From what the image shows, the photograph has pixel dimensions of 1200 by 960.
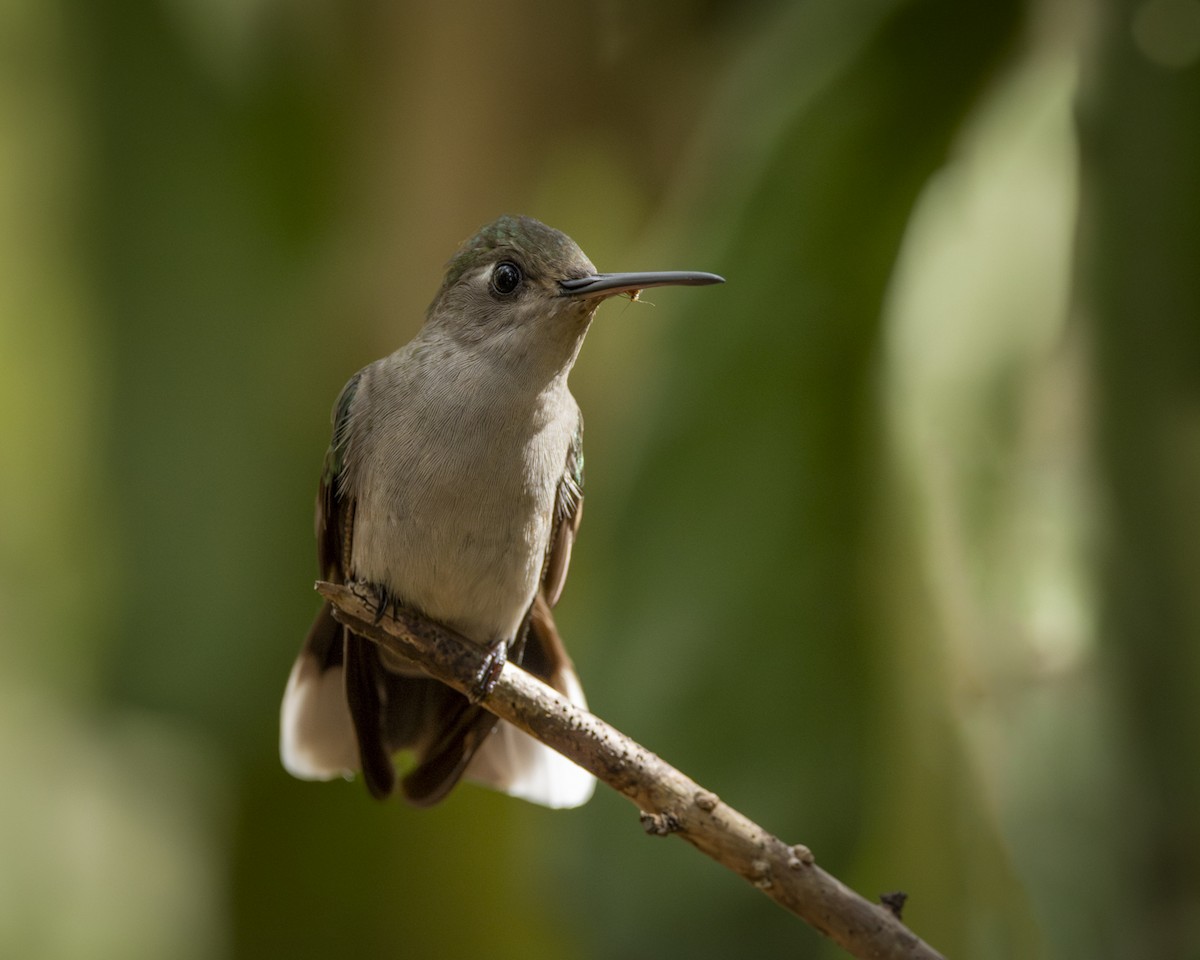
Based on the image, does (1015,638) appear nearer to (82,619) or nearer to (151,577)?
(151,577)

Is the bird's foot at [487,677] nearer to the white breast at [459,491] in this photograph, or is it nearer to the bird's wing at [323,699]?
the white breast at [459,491]

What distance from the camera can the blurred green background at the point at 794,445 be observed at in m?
2.24

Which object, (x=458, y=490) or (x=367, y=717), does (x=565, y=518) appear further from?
(x=367, y=717)

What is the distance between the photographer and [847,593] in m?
2.48

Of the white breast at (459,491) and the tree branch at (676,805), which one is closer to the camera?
the tree branch at (676,805)

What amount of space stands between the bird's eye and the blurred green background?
827mm

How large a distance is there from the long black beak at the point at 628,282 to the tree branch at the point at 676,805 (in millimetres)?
465

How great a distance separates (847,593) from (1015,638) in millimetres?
350

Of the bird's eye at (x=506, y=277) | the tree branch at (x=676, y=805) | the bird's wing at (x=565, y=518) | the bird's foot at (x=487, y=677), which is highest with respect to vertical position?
the bird's eye at (x=506, y=277)

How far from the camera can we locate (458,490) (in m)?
1.74

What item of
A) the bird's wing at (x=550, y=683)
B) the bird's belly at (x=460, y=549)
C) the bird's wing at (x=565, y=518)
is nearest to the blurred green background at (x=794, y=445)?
the bird's wing at (x=550, y=683)

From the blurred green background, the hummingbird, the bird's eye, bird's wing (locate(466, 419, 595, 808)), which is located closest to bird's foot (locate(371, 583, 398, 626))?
the hummingbird

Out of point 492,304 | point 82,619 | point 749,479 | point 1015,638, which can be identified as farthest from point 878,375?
point 82,619

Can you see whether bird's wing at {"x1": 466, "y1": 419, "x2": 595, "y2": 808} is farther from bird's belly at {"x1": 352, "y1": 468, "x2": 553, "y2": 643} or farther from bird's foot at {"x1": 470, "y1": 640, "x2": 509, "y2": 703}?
bird's foot at {"x1": 470, "y1": 640, "x2": 509, "y2": 703}
